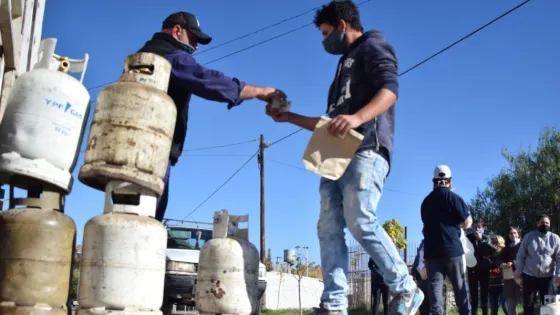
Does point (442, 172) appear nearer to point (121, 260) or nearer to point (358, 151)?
point (358, 151)

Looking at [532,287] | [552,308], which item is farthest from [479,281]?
[552,308]

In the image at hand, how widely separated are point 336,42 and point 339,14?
192 mm

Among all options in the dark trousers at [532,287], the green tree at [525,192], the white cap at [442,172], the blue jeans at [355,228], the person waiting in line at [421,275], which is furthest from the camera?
the green tree at [525,192]

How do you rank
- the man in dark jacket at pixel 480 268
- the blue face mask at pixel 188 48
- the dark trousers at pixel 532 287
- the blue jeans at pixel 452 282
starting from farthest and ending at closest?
the man in dark jacket at pixel 480 268
the dark trousers at pixel 532 287
the blue jeans at pixel 452 282
the blue face mask at pixel 188 48

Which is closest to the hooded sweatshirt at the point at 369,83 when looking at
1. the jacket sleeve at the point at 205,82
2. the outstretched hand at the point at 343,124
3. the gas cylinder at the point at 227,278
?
the outstretched hand at the point at 343,124

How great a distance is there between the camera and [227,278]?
12.8 ft

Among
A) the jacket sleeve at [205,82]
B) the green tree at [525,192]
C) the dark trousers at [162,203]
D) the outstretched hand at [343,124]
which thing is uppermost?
the green tree at [525,192]

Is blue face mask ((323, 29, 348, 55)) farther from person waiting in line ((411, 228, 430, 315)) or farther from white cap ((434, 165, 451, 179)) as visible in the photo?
person waiting in line ((411, 228, 430, 315))

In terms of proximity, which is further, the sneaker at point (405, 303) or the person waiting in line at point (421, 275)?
the person waiting in line at point (421, 275)

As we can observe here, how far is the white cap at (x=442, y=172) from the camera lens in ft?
22.9

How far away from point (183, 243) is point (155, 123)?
9.11m

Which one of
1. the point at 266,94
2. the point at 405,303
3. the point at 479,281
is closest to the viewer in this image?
the point at 405,303

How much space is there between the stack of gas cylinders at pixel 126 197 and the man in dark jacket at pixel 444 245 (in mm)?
3736

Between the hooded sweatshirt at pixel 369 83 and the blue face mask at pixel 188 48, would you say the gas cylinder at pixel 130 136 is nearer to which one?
the blue face mask at pixel 188 48
